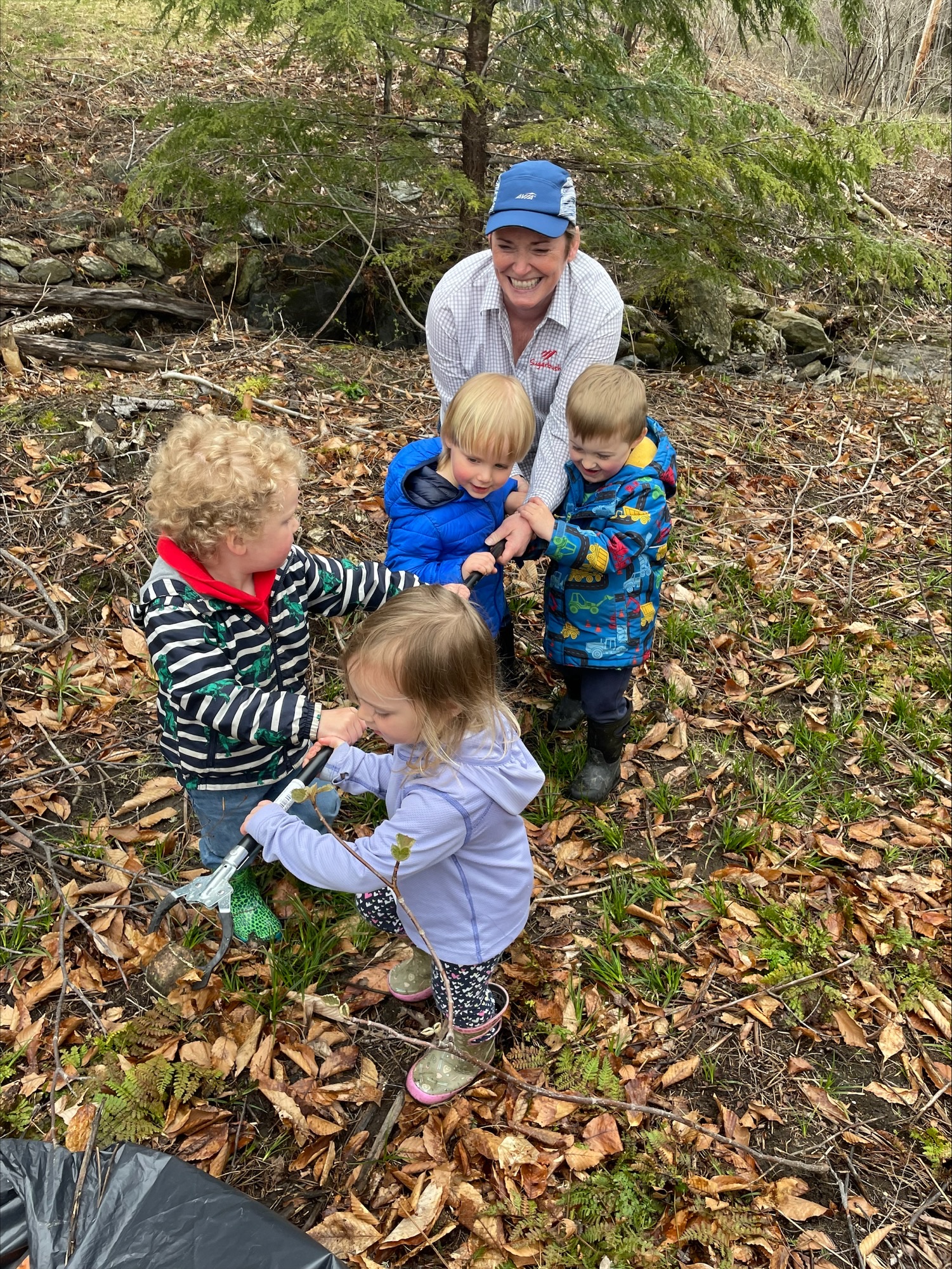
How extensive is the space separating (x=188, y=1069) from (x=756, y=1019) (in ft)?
5.82

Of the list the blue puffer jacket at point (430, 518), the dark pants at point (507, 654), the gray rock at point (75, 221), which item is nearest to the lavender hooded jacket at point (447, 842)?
the blue puffer jacket at point (430, 518)

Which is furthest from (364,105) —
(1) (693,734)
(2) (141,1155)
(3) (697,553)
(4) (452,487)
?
(2) (141,1155)

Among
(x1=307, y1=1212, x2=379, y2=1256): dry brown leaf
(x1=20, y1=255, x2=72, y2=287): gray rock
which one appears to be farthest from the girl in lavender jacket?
(x1=20, y1=255, x2=72, y2=287): gray rock

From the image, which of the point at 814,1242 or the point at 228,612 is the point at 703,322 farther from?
the point at 814,1242

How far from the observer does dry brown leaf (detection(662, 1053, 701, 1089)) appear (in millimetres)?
2570

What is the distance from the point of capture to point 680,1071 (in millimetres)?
2594

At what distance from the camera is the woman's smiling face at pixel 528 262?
117 inches

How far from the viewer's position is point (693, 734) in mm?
3842

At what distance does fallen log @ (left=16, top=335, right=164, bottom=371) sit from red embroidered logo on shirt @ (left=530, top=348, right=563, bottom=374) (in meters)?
3.23

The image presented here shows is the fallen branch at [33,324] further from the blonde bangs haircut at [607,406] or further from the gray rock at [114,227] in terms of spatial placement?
the blonde bangs haircut at [607,406]

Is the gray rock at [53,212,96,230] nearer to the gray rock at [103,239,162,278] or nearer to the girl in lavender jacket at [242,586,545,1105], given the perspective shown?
the gray rock at [103,239,162,278]

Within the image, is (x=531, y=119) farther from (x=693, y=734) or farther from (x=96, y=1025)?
(x=96, y=1025)

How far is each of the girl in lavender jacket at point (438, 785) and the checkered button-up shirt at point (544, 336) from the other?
133 centimetres

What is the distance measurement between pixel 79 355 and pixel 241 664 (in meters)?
3.94
